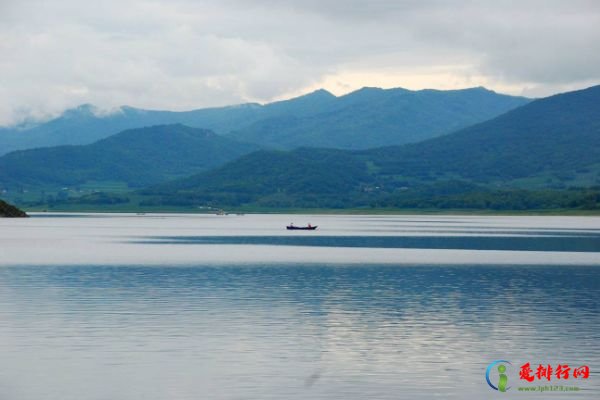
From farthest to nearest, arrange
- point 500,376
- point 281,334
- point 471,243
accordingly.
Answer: point 471,243 → point 281,334 → point 500,376

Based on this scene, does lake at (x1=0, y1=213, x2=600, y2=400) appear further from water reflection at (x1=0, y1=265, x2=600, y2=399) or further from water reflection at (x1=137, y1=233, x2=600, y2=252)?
water reflection at (x1=137, y1=233, x2=600, y2=252)

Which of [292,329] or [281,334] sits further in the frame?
[292,329]

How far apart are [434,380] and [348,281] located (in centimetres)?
5058

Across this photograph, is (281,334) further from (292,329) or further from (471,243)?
(471,243)

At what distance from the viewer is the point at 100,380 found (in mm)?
44062

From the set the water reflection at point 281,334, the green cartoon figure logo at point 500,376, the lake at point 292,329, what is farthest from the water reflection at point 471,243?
the green cartoon figure logo at point 500,376

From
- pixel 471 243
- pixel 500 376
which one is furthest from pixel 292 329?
pixel 471 243

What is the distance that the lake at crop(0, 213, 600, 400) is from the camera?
143ft

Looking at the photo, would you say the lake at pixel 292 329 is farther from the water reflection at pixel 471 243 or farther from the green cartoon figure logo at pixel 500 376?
the water reflection at pixel 471 243

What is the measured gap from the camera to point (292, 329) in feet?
197

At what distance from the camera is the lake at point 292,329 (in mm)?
43566

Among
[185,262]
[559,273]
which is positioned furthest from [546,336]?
[185,262]

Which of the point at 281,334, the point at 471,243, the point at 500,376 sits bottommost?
the point at 500,376

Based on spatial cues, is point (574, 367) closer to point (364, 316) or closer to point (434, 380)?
point (434, 380)
